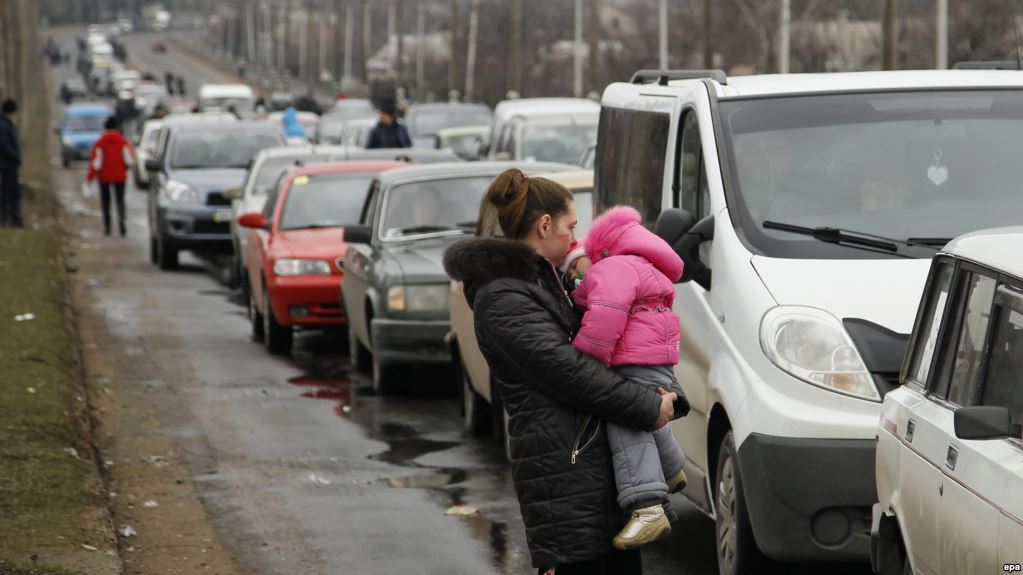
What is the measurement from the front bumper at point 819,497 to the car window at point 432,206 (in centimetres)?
759

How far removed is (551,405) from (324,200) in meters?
12.4

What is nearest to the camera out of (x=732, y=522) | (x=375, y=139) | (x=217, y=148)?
(x=732, y=522)

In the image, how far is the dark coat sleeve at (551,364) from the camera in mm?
5062

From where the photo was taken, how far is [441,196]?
46.6 ft

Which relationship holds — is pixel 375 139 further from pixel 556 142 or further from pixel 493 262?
pixel 493 262

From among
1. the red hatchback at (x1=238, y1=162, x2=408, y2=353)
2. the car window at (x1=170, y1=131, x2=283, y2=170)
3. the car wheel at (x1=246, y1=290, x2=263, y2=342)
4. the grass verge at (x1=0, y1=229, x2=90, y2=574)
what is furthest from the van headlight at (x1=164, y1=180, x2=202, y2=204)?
the car wheel at (x1=246, y1=290, x2=263, y2=342)

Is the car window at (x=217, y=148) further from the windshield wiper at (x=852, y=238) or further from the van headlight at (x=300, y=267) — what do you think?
the windshield wiper at (x=852, y=238)

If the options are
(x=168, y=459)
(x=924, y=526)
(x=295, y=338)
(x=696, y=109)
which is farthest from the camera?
(x=295, y=338)

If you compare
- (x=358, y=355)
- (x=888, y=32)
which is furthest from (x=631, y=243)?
(x=888, y=32)

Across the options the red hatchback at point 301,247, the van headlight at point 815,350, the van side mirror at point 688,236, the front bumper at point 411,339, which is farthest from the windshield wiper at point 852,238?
the red hatchback at point 301,247

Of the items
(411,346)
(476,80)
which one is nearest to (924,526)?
(411,346)

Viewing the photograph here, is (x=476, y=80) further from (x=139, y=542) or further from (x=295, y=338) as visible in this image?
(x=139, y=542)

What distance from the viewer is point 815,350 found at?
6.71 m

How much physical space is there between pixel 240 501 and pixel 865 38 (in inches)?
3294
